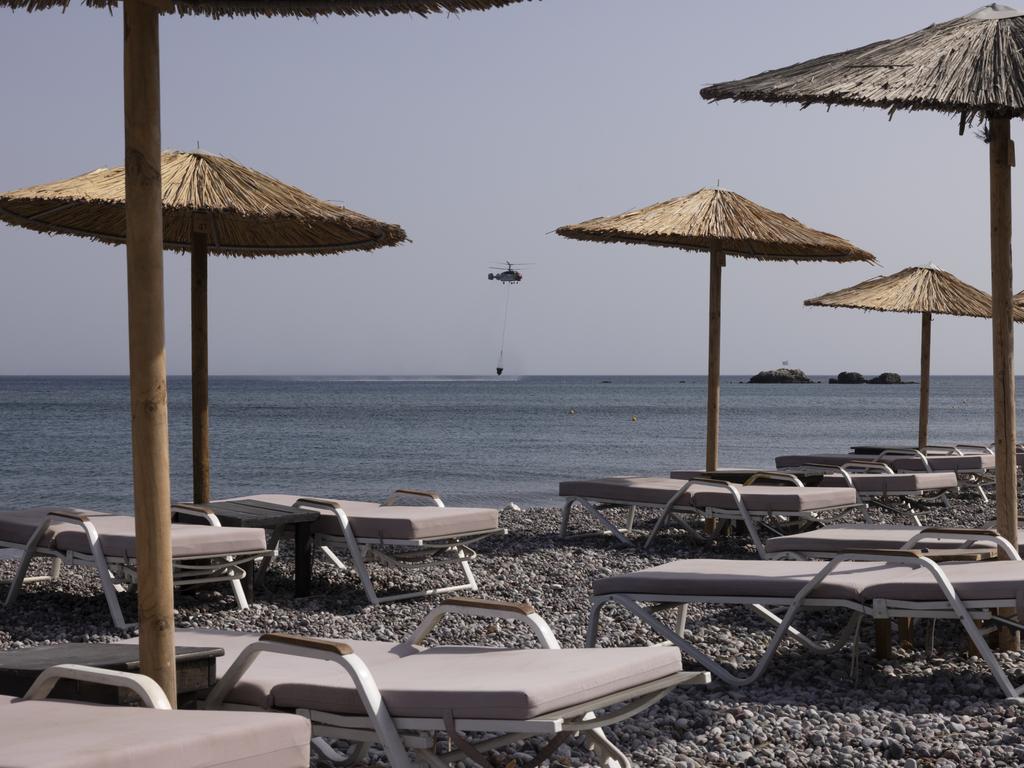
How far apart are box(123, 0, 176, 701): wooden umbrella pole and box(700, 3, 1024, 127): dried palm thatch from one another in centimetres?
300

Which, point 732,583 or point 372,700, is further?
point 732,583

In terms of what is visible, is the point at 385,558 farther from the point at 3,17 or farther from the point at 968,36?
the point at 968,36

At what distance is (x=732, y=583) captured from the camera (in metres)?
4.23

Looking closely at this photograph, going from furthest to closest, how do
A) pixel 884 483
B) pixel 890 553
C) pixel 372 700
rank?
pixel 884 483 < pixel 890 553 < pixel 372 700

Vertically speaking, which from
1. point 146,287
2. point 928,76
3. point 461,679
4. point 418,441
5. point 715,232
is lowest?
point 418,441

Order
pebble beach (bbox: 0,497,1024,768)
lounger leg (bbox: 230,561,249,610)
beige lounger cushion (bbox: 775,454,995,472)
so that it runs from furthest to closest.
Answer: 1. beige lounger cushion (bbox: 775,454,995,472)
2. lounger leg (bbox: 230,561,249,610)
3. pebble beach (bbox: 0,497,1024,768)

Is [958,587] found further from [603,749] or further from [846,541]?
[603,749]

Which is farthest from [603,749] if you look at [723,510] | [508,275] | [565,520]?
[508,275]

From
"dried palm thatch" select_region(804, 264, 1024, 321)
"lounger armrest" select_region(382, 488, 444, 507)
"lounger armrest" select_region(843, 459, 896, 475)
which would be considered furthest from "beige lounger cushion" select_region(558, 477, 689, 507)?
"dried palm thatch" select_region(804, 264, 1024, 321)

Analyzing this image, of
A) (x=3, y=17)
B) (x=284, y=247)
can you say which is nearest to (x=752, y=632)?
(x=3, y=17)

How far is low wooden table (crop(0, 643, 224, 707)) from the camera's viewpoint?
8.42ft

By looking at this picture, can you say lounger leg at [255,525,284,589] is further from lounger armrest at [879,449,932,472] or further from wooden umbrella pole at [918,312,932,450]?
wooden umbrella pole at [918,312,932,450]

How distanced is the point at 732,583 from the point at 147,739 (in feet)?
8.72

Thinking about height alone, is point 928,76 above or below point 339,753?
above
